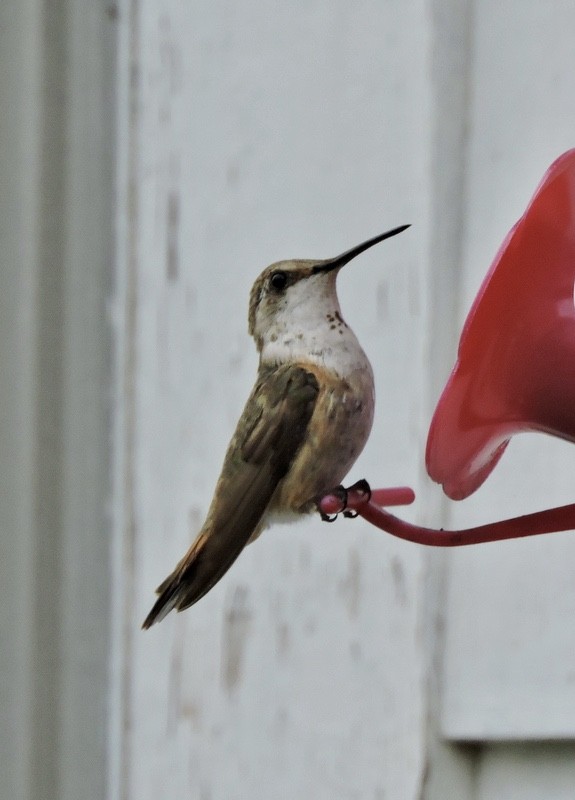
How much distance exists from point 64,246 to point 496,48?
0.53 metres

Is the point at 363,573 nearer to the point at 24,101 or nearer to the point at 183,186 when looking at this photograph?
the point at 183,186

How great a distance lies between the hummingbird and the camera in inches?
23.8

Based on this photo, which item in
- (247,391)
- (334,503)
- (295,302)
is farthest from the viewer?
(247,391)

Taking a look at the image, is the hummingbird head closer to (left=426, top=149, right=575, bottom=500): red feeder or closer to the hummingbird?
the hummingbird

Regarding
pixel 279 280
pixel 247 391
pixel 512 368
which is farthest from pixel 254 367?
pixel 512 368

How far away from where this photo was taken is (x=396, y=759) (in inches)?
42.4

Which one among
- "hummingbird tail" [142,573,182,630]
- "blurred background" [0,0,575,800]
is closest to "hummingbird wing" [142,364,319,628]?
"hummingbird tail" [142,573,182,630]

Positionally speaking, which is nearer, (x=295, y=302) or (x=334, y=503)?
(x=334, y=503)

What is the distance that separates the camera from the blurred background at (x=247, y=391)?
1.07 m

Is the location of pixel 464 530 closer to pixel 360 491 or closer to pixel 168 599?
pixel 360 491

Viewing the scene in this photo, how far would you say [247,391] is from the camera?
1133 millimetres

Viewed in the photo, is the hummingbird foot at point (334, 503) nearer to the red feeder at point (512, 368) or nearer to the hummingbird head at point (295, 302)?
the red feeder at point (512, 368)

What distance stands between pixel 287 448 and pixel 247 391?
1.62 ft

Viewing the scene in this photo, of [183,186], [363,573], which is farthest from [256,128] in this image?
[363,573]
